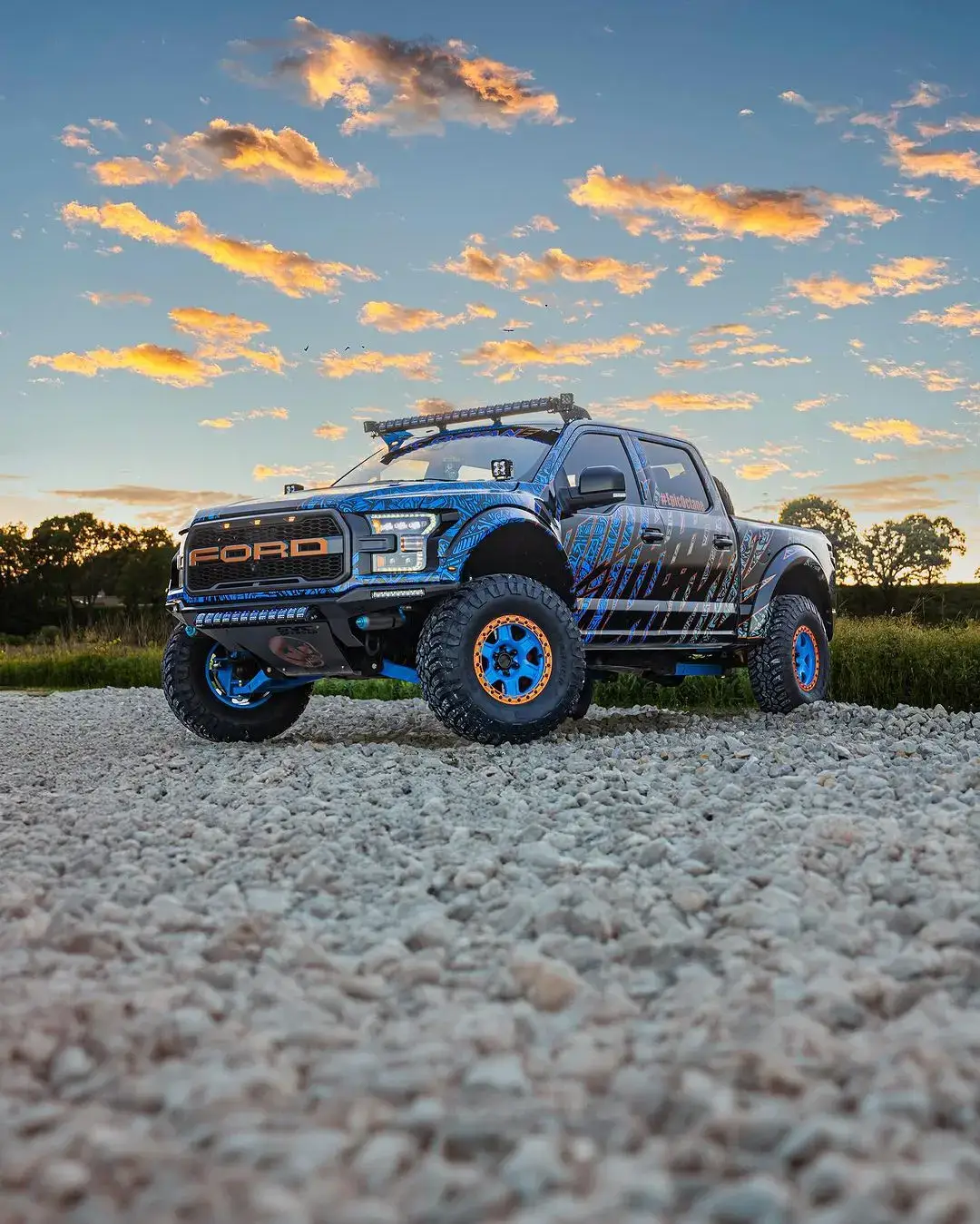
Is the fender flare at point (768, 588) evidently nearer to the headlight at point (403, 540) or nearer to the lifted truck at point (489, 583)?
the lifted truck at point (489, 583)

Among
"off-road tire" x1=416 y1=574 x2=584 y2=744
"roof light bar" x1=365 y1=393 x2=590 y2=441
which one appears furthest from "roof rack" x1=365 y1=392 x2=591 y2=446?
"off-road tire" x1=416 y1=574 x2=584 y2=744

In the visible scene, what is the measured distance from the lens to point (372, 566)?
6.37m

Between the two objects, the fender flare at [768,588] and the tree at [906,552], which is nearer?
the fender flare at [768,588]

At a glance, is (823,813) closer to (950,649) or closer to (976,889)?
(976,889)

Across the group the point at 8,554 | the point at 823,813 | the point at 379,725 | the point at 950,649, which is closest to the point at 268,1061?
the point at 823,813

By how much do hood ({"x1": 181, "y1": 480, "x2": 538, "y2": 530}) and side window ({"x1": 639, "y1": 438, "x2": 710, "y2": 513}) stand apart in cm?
151

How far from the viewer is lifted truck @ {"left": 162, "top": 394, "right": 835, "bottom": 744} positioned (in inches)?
252

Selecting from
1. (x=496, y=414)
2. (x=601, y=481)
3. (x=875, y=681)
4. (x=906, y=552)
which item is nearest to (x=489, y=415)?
(x=496, y=414)

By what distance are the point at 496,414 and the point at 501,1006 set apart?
19.1 feet

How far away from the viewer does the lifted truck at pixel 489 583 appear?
6391 millimetres

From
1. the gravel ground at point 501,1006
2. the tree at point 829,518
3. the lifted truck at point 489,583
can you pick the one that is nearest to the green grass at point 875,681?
the lifted truck at point 489,583

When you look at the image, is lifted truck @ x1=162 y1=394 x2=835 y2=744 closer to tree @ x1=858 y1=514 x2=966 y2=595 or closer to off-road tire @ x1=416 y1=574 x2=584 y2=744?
off-road tire @ x1=416 y1=574 x2=584 y2=744

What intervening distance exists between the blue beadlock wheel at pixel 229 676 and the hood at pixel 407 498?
1134 millimetres

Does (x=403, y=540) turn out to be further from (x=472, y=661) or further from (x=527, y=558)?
(x=527, y=558)
